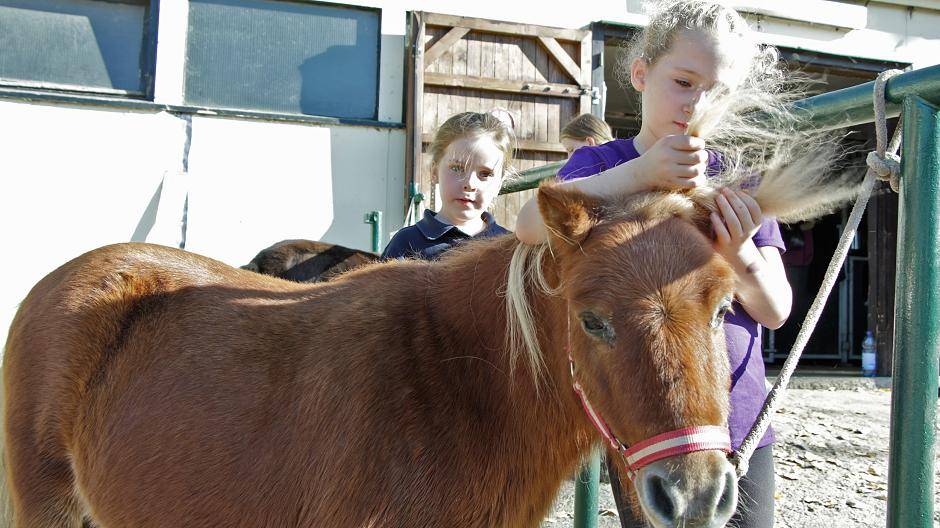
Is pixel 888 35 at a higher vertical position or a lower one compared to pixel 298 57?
higher

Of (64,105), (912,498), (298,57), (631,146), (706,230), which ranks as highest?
(298,57)

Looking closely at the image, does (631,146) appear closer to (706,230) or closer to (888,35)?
(706,230)

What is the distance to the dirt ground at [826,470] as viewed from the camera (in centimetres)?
398

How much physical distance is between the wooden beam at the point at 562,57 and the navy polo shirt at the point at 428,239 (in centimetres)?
471

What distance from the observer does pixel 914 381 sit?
1.35m

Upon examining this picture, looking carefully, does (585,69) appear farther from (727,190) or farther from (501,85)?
(727,190)

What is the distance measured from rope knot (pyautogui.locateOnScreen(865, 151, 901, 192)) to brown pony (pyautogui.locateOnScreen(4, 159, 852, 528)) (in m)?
0.22

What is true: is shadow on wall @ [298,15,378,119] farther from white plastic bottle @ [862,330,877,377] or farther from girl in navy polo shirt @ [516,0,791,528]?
white plastic bottle @ [862,330,877,377]

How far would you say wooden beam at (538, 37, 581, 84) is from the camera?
7348 mm

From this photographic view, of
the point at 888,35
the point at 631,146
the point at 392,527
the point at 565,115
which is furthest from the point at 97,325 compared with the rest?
the point at 888,35

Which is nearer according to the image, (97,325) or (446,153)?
(97,325)

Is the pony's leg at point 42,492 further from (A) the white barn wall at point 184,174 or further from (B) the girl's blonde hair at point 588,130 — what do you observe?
(A) the white barn wall at point 184,174

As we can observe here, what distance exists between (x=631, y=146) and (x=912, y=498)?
118 cm

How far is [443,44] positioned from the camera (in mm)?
7039
